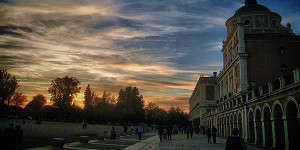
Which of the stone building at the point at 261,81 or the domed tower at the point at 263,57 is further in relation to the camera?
the domed tower at the point at 263,57

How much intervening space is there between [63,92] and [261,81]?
62.9 meters

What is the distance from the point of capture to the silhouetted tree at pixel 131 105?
8456 cm

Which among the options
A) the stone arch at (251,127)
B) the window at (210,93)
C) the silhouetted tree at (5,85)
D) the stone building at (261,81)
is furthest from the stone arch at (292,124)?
the silhouetted tree at (5,85)

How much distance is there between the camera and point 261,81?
31828 mm

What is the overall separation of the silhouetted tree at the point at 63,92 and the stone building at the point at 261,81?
166ft

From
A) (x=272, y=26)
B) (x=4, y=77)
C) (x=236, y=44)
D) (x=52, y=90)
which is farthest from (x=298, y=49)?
(x=52, y=90)

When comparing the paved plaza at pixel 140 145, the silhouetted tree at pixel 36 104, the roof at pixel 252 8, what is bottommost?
the paved plaza at pixel 140 145

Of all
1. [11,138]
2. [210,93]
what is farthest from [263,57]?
[11,138]

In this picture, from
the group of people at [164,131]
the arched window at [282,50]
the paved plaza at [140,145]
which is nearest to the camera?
the paved plaza at [140,145]

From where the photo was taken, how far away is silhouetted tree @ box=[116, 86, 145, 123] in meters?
84.6

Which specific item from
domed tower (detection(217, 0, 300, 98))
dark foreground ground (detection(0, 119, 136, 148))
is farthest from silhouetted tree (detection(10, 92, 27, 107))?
domed tower (detection(217, 0, 300, 98))

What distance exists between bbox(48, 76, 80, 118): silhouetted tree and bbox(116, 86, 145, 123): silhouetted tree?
19227 mm

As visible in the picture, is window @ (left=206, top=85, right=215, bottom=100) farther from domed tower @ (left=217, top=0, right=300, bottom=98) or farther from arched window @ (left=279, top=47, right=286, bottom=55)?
arched window @ (left=279, top=47, right=286, bottom=55)

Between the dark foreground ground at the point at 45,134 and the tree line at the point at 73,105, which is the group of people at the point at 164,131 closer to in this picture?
the dark foreground ground at the point at 45,134
